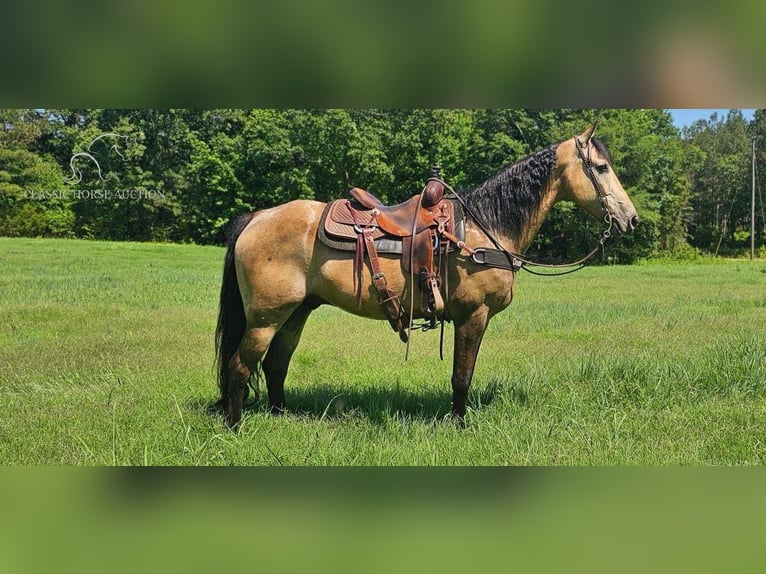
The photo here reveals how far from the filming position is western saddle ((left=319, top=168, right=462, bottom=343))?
345 centimetres

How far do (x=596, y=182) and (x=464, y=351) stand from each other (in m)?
1.35

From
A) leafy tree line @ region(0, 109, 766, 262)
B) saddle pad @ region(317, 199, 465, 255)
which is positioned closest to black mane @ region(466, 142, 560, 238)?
saddle pad @ region(317, 199, 465, 255)

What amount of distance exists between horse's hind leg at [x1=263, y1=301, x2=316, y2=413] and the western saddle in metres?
0.79

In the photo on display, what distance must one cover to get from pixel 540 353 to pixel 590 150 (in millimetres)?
2088

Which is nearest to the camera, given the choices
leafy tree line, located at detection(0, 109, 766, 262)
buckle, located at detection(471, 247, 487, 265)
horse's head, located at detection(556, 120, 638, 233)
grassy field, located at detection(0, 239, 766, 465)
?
grassy field, located at detection(0, 239, 766, 465)

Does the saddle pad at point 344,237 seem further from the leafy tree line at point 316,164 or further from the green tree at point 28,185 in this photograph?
the green tree at point 28,185

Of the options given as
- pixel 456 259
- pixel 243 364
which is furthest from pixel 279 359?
pixel 456 259

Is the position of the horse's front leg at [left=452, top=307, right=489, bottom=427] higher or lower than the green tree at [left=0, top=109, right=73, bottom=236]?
lower

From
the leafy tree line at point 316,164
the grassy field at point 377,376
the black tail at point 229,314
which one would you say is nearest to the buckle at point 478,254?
the grassy field at point 377,376

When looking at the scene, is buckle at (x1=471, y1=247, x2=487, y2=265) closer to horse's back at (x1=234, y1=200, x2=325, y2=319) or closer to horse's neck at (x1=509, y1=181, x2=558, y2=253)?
horse's neck at (x1=509, y1=181, x2=558, y2=253)

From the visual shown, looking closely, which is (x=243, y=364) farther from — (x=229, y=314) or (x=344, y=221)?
(x=344, y=221)

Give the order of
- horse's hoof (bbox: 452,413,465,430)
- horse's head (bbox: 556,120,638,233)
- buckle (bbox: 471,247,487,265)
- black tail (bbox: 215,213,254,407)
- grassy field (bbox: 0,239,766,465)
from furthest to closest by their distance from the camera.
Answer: black tail (bbox: 215,213,254,407), horse's hoof (bbox: 452,413,465,430), buckle (bbox: 471,247,487,265), horse's head (bbox: 556,120,638,233), grassy field (bbox: 0,239,766,465)

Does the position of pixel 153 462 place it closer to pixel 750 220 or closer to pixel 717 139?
pixel 717 139

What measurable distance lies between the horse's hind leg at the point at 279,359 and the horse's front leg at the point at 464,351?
1143 mm
